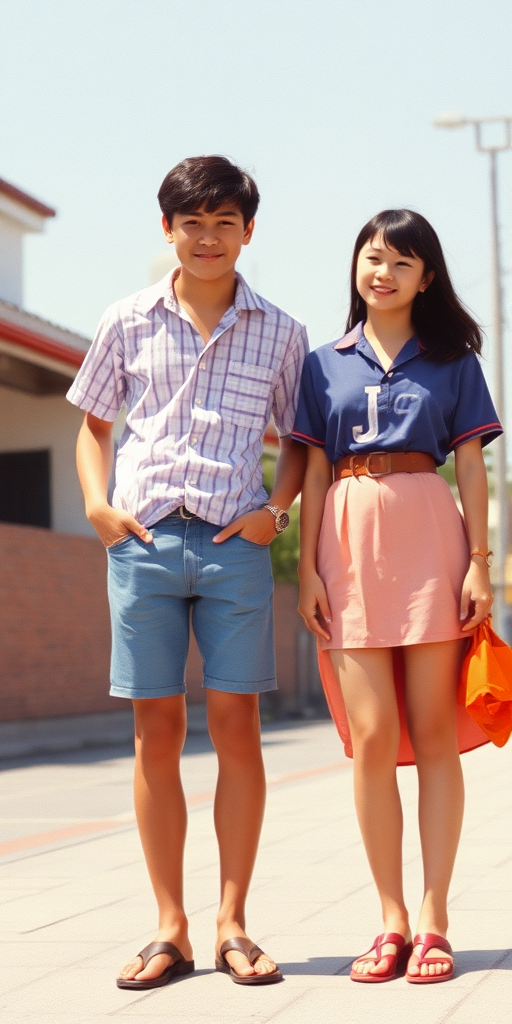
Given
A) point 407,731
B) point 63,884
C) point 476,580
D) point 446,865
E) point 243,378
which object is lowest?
point 63,884

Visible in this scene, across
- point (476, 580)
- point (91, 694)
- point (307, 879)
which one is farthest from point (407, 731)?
point (91, 694)

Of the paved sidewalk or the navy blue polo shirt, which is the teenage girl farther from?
the paved sidewalk

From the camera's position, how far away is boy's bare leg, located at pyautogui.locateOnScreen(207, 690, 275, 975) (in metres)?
3.83

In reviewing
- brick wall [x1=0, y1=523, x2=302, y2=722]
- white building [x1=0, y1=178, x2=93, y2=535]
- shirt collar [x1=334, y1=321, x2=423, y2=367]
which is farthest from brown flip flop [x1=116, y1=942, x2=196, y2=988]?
white building [x1=0, y1=178, x2=93, y2=535]

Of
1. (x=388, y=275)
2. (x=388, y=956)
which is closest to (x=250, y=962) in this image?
(x=388, y=956)

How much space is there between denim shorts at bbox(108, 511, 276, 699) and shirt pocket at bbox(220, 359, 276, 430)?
12.2 inches

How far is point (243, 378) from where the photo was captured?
12.8 ft

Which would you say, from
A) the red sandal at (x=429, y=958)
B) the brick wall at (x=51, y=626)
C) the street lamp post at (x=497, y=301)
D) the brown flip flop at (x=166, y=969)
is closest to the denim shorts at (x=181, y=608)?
the brown flip flop at (x=166, y=969)

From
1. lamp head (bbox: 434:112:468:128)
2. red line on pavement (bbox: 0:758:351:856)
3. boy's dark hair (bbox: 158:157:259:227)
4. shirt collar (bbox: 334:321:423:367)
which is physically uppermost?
lamp head (bbox: 434:112:468:128)

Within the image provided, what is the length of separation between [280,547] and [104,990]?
18.4 metres

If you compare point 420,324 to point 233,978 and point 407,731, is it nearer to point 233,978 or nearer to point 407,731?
point 407,731

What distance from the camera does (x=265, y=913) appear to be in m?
4.79

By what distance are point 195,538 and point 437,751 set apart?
87 centimetres

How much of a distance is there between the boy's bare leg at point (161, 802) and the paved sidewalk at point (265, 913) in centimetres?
23
